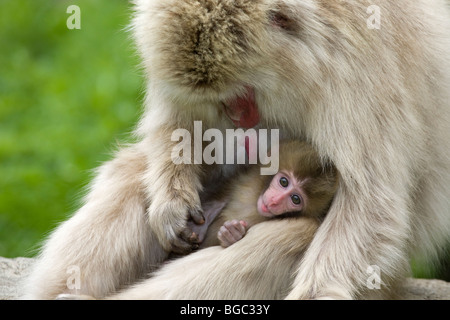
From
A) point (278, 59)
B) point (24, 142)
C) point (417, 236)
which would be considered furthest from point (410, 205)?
point (24, 142)

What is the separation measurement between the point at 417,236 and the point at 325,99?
1.42m

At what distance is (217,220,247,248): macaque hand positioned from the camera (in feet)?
20.5

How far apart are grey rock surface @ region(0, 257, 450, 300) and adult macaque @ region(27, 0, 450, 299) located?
2.57 ft

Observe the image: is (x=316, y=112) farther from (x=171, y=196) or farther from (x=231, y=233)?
(x=171, y=196)

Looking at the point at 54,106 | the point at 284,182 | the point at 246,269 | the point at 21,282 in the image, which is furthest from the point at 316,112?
the point at 54,106

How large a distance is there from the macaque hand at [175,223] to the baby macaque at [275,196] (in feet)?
0.23

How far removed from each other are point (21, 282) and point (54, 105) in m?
5.62

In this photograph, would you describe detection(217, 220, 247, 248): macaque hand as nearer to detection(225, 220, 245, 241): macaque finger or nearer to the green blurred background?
detection(225, 220, 245, 241): macaque finger

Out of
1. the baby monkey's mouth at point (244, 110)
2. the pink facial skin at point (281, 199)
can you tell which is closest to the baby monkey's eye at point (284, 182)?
the pink facial skin at point (281, 199)

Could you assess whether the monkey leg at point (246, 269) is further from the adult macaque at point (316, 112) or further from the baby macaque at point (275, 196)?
the baby macaque at point (275, 196)

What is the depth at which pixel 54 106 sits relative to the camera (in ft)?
42.2

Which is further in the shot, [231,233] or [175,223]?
[175,223]

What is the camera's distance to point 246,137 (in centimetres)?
664
